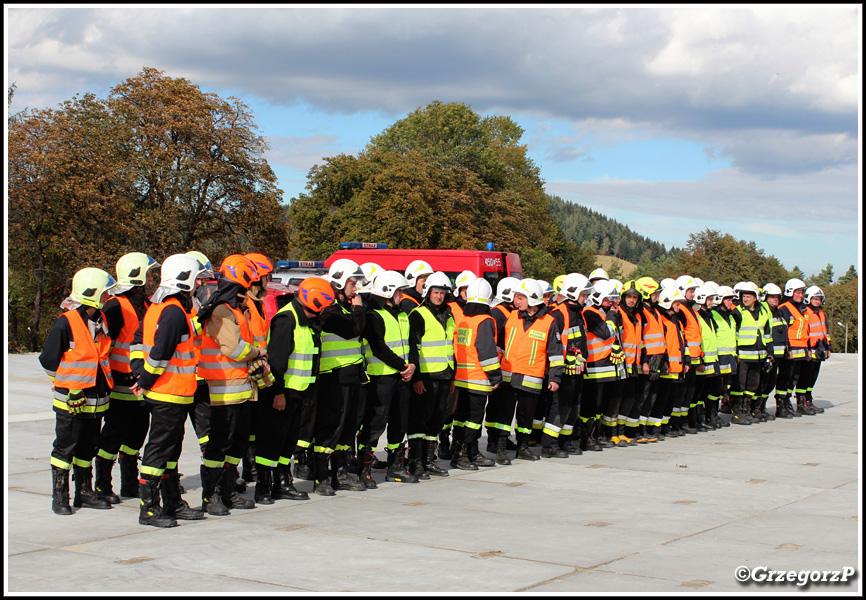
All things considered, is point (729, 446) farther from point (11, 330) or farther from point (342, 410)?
point (11, 330)

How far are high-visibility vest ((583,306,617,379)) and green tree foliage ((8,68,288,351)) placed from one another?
27000 mm

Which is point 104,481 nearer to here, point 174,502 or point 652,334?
point 174,502

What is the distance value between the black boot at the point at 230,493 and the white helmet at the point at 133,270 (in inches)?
75.1

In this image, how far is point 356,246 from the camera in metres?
24.5

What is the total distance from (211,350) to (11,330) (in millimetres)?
36766

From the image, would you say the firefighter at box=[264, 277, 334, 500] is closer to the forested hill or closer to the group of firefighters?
the group of firefighters

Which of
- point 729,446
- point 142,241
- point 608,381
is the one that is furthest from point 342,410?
point 142,241

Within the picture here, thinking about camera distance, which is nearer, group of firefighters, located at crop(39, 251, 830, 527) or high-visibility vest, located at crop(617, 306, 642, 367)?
group of firefighters, located at crop(39, 251, 830, 527)

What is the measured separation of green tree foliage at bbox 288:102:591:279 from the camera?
46731mm

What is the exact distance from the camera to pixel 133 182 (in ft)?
118

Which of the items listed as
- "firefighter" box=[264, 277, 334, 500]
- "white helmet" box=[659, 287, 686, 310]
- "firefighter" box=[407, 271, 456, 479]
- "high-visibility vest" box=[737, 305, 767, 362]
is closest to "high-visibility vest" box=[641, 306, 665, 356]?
"white helmet" box=[659, 287, 686, 310]

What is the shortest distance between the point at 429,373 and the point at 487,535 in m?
2.97

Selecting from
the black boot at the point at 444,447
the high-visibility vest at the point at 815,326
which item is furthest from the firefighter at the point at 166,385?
the high-visibility vest at the point at 815,326

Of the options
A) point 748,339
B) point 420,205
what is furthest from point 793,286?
point 420,205
